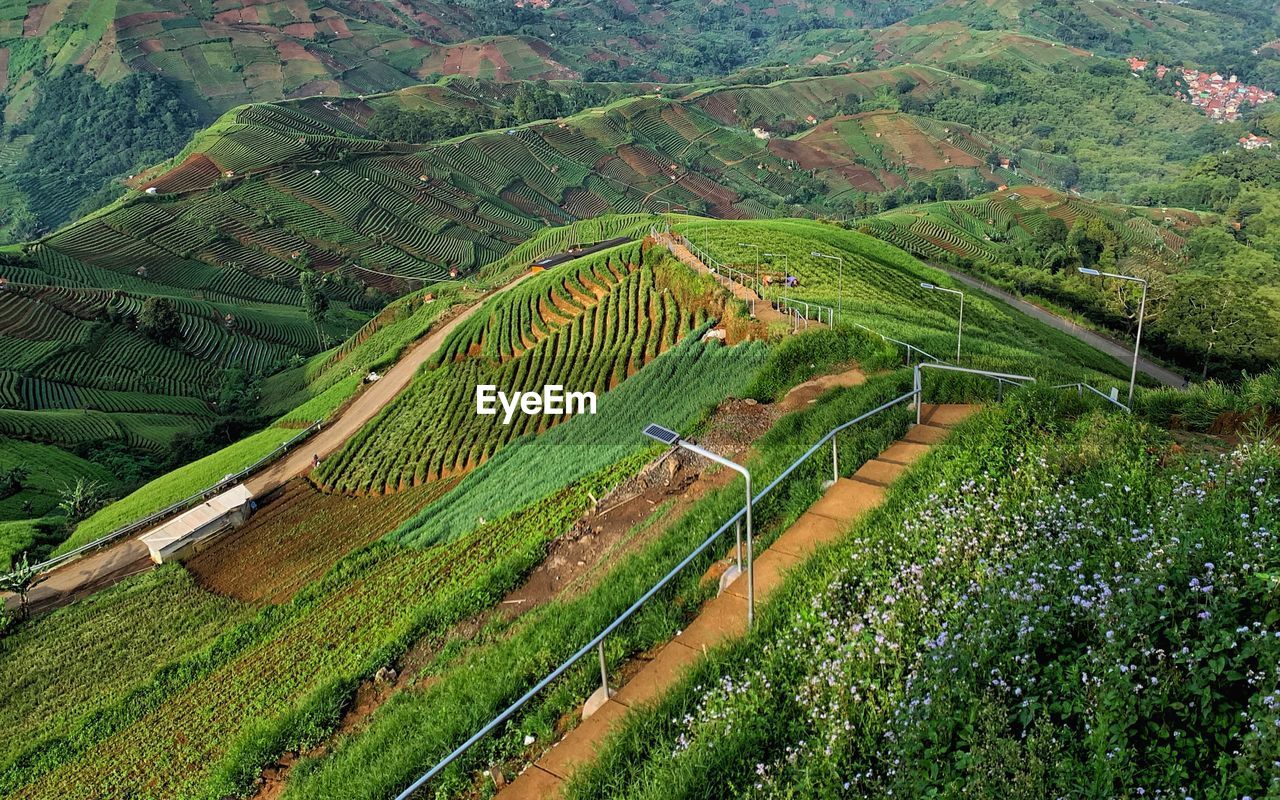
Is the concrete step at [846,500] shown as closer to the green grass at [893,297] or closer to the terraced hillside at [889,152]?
the green grass at [893,297]

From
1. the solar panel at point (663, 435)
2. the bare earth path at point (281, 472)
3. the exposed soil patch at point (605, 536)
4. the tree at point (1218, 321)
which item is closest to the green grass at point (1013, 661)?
the solar panel at point (663, 435)

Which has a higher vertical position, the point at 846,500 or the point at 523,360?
the point at 846,500

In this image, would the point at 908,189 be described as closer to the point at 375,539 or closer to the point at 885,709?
the point at 375,539

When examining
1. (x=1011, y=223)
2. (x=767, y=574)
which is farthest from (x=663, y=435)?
(x=1011, y=223)

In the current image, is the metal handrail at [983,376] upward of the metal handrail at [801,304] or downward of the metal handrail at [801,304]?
upward

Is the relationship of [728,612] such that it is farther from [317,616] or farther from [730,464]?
[317,616]

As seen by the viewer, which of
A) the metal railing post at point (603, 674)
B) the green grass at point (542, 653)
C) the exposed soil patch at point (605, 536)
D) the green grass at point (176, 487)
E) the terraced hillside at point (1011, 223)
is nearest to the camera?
the metal railing post at point (603, 674)
